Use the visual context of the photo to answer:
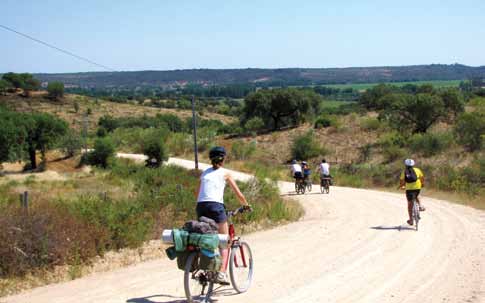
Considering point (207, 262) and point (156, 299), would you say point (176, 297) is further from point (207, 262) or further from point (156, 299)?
point (207, 262)

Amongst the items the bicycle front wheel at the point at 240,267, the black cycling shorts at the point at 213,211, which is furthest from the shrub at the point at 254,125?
the black cycling shorts at the point at 213,211

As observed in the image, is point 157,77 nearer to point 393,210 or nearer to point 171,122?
point 171,122

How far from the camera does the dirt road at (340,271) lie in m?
8.21

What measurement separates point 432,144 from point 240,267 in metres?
38.7

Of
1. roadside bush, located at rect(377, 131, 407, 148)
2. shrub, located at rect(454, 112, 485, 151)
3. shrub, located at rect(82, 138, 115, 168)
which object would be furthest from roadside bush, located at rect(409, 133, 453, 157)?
shrub, located at rect(82, 138, 115, 168)

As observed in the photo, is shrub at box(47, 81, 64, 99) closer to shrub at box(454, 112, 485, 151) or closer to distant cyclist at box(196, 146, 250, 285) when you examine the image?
shrub at box(454, 112, 485, 151)

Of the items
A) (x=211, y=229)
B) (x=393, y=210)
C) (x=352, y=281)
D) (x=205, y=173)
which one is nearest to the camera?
(x=211, y=229)

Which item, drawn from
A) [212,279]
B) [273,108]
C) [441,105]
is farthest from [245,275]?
[273,108]

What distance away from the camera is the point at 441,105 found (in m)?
56.2

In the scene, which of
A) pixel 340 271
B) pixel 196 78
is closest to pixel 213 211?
pixel 340 271

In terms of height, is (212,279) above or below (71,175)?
above

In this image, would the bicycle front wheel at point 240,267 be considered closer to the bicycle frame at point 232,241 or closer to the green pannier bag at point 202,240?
the bicycle frame at point 232,241

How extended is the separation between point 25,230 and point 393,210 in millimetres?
13156

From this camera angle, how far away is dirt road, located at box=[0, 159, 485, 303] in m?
8.21
